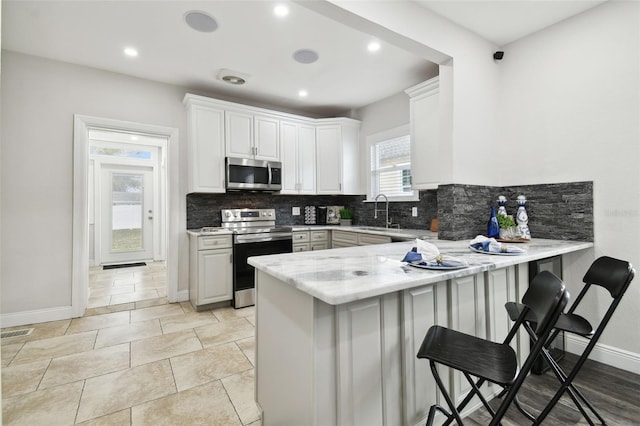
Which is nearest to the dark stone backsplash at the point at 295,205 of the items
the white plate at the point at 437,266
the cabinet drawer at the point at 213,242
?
the cabinet drawer at the point at 213,242

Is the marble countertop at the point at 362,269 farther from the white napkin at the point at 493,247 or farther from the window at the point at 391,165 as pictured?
the window at the point at 391,165

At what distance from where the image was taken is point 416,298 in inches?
57.7

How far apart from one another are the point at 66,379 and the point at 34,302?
152cm

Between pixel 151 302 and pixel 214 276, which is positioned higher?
Result: pixel 214 276

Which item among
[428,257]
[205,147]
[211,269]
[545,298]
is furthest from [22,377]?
[545,298]

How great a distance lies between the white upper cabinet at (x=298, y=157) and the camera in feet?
14.0

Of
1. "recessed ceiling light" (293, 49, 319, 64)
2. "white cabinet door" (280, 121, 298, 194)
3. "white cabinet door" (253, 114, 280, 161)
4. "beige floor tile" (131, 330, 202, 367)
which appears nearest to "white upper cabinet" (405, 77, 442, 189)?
"recessed ceiling light" (293, 49, 319, 64)

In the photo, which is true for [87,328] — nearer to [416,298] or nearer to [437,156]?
[416,298]

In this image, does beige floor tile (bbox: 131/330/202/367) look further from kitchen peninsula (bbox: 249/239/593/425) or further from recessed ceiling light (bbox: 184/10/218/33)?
recessed ceiling light (bbox: 184/10/218/33)

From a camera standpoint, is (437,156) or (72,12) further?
(437,156)

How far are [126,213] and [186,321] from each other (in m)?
4.21

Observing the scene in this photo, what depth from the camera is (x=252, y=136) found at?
13.1 ft

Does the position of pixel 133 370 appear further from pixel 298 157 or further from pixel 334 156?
pixel 334 156

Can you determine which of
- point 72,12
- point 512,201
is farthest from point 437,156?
point 72,12
